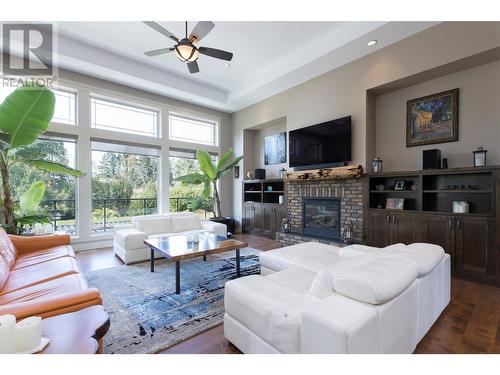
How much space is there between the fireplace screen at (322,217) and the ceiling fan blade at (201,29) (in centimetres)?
356

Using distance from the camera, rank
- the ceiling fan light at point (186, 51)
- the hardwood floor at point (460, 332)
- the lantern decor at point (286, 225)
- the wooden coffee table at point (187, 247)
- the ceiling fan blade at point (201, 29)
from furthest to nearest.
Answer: the lantern decor at point (286, 225)
the ceiling fan light at point (186, 51)
the wooden coffee table at point (187, 247)
the ceiling fan blade at point (201, 29)
the hardwood floor at point (460, 332)

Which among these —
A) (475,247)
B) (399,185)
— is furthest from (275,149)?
(475,247)

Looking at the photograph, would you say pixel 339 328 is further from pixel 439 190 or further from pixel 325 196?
pixel 325 196

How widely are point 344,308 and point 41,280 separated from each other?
2403 mm

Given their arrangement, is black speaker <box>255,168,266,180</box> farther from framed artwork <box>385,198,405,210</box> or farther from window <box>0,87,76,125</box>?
window <box>0,87,76,125</box>

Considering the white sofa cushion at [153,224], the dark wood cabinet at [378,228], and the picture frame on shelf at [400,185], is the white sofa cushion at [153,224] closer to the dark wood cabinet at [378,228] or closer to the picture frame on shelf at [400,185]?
the dark wood cabinet at [378,228]

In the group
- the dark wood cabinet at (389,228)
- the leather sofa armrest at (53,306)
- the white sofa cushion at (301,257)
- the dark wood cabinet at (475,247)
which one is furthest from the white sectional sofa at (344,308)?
the dark wood cabinet at (389,228)

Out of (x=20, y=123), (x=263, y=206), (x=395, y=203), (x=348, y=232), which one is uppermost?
(x=20, y=123)

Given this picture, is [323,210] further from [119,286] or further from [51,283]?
[51,283]

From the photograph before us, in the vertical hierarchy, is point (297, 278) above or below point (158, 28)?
below

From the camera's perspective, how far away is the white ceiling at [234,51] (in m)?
3.77

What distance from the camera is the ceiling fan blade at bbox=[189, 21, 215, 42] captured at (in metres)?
2.71

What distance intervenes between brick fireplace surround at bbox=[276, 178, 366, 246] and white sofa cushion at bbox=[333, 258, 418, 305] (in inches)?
115

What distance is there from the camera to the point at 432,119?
12.5 feet
